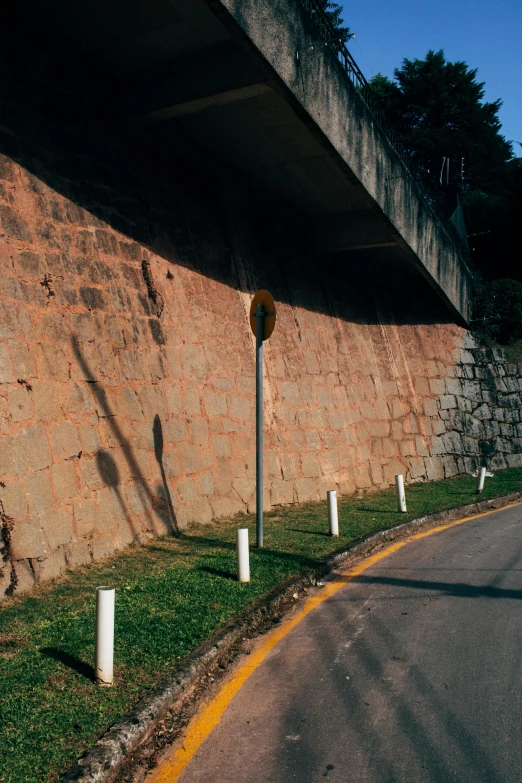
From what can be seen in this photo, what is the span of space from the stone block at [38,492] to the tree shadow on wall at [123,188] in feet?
9.16

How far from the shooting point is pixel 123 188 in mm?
10242

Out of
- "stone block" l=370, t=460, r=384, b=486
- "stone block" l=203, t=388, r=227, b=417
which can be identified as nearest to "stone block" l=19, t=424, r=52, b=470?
"stone block" l=203, t=388, r=227, b=417

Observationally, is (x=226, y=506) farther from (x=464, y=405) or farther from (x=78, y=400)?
(x=464, y=405)

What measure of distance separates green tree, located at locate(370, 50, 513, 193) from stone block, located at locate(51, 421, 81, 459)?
32828mm

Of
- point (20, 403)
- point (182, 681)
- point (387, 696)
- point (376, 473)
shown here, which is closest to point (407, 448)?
point (376, 473)

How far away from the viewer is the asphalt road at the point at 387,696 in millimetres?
3600

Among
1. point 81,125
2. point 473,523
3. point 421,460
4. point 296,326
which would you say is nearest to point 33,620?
point 81,125

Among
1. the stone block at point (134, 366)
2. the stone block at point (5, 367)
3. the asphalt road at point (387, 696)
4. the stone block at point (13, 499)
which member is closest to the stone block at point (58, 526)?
the stone block at point (13, 499)

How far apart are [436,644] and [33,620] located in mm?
3217

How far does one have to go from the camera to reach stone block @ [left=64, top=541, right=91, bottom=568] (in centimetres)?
751

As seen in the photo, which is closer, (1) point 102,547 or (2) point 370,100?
(1) point 102,547

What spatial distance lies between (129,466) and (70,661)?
13.8ft

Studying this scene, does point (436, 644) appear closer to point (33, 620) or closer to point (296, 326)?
point (33, 620)

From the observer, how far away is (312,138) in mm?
10758
